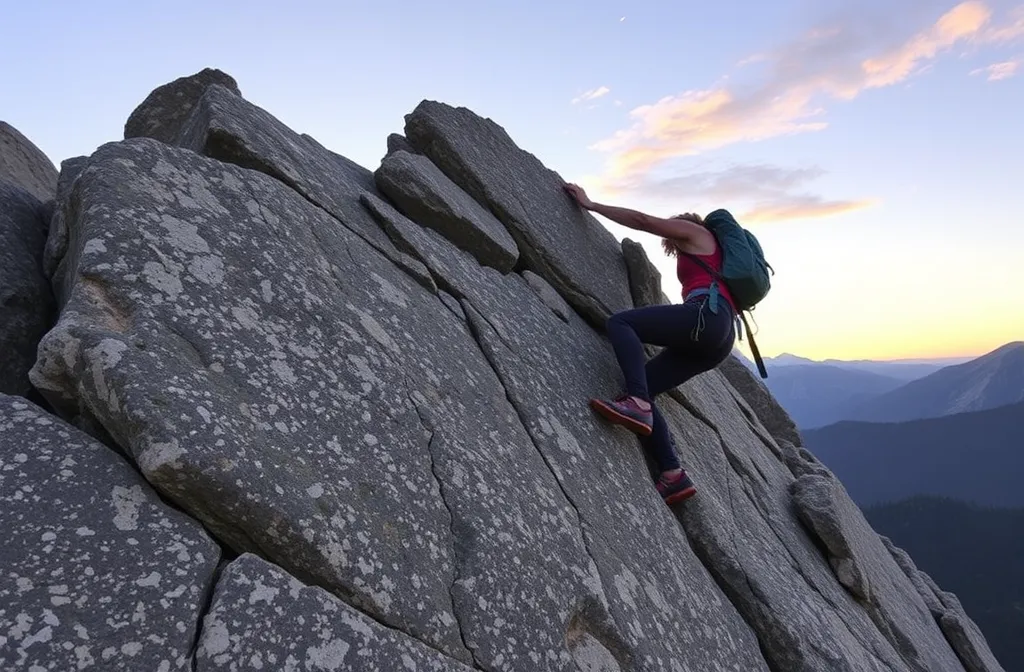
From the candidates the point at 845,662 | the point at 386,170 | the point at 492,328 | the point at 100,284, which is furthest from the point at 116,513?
the point at 845,662

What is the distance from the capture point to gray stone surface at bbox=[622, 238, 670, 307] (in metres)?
13.0

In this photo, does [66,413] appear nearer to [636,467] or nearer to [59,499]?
[59,499]

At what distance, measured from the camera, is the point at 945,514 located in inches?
5217

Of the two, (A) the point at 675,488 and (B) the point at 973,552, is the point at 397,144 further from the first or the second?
(B) the point at 973,552

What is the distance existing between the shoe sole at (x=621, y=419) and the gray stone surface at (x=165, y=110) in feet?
32.5

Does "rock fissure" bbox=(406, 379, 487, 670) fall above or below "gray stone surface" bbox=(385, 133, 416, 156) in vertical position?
below

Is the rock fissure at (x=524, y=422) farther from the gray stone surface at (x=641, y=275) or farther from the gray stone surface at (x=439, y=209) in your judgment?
the gray stone surface at (x=641, y=275)

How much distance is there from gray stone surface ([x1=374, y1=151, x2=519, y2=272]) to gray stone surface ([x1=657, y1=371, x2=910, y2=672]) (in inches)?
161

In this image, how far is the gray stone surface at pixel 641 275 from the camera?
13008 mm

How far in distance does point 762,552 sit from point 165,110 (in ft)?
→ 45.4

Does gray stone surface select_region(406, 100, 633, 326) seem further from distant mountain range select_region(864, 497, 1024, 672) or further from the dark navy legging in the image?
distant mountain range select_region(864, 497, 1024, 672)

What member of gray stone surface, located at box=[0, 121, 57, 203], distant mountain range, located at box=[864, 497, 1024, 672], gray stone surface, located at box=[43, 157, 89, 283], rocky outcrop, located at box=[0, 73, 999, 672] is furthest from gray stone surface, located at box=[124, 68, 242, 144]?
distant mountain range, located at box=[864, 497, 1024, 672]

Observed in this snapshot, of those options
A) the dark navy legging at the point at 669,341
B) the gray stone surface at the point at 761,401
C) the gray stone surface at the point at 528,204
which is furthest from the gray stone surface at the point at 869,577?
the gray stone surface at the point at 528,204

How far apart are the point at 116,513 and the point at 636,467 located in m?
6.76
